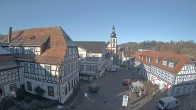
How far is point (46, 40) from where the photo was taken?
22.2 m

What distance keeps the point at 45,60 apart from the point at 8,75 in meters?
6.16

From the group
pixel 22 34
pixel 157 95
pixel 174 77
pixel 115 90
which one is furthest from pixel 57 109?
pixel 174 77

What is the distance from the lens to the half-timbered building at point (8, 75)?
63.8ft

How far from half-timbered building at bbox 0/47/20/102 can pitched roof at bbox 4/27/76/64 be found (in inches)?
71.3

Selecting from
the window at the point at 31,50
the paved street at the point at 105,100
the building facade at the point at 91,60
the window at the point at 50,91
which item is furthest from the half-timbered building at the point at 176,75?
the window at the point at 31,50

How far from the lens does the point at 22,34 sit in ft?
85.6

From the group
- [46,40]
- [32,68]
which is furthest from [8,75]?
[46,40]

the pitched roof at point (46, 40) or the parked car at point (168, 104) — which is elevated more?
the pitched roof at point (46, 40)

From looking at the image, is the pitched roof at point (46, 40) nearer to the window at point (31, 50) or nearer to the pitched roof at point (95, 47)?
the window at point (31, 50)

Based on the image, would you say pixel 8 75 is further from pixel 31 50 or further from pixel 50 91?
pixel 50 91

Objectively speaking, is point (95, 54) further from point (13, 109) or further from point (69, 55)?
point (13, 109)

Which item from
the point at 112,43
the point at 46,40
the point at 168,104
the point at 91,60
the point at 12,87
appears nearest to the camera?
the point at 168,104

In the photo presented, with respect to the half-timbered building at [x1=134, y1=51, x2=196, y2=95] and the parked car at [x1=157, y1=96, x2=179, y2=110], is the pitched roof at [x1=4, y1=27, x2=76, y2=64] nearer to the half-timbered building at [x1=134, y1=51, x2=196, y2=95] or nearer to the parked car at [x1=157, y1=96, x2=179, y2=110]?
the parked car at [x1=157, y1=96, x2=179, y2=110]

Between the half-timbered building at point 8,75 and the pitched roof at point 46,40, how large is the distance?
1810 millimetres
